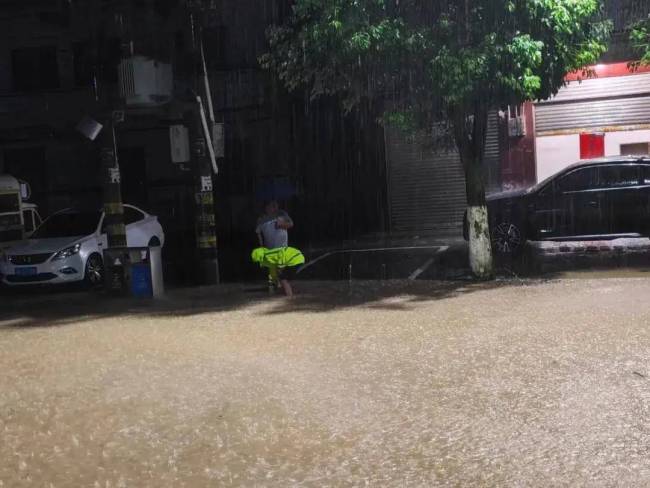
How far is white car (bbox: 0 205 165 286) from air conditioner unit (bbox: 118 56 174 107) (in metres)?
2.86

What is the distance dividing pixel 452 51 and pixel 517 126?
8.76 m

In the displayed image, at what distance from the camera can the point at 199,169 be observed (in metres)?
13.7

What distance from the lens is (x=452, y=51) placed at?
37.2 ft

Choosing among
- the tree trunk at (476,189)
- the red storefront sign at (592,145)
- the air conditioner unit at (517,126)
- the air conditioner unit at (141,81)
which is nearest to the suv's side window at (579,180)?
the tree trunk at (476,189)

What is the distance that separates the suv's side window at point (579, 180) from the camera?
1495 cm

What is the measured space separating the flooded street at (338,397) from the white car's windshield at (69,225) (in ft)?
16.3

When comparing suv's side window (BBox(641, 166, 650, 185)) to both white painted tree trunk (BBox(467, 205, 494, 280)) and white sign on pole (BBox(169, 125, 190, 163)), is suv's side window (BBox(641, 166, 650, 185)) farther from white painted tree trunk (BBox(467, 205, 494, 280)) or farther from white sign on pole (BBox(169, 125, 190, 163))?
white sign on pole (BBox(169, 125, 190, 163))

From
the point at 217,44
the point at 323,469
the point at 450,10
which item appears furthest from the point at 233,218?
the point at 323,469

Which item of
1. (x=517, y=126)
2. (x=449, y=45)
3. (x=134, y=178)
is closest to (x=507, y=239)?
(x=449, y=45)

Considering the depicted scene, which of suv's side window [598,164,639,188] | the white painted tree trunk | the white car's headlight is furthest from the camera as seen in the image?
suv's side window [598,164,639,188]

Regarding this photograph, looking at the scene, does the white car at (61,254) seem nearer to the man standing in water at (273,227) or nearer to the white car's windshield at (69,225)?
the white car's windshield at (69,225)

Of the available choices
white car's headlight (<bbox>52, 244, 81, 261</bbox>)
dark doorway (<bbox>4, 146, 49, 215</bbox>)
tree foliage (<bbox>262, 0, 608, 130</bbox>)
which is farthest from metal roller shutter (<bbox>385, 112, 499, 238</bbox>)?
dark doorway (<bbox>4, 146, 49, 215</bbox>)

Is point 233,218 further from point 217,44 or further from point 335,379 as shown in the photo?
point 335,379

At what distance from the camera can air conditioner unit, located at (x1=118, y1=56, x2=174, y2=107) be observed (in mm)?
12891
